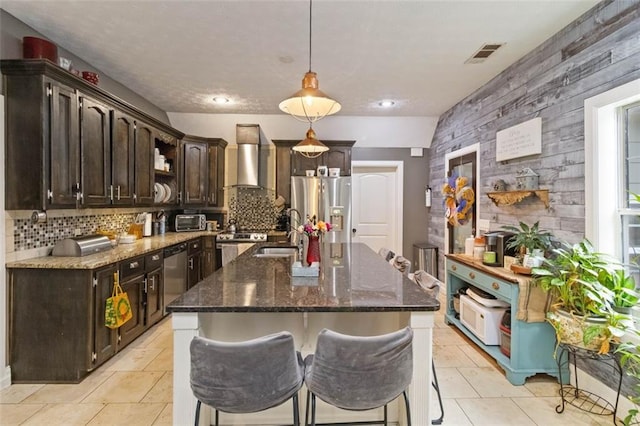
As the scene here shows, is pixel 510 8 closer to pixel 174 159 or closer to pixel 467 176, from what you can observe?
pixel 467 176

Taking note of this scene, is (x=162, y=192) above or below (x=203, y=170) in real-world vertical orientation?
below

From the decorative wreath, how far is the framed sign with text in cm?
79

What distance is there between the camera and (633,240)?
7.54 feet

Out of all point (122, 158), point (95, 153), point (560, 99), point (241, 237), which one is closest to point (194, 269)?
point (241, 237)

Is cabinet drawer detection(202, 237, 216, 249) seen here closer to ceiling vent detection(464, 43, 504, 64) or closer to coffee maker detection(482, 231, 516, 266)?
coffee maker detection(482, 231, 516, 266)

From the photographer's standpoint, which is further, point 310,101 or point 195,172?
point 195,172

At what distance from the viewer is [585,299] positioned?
213 centimetres

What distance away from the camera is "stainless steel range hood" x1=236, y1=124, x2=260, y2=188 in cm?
532

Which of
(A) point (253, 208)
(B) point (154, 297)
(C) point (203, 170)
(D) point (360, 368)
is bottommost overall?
(B) point (154, 297)

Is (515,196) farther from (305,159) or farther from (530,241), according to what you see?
(305,159)

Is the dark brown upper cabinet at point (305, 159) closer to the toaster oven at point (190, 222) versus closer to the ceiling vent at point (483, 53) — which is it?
the toaster oven at point (190, 222)

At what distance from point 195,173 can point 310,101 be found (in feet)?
11.3

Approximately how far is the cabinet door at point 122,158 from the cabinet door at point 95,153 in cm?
8

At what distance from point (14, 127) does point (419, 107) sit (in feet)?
14.8
